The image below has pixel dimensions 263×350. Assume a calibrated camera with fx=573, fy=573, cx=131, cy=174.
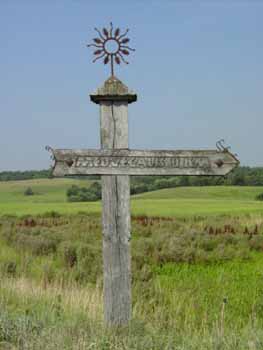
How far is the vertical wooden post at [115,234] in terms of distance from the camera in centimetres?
521

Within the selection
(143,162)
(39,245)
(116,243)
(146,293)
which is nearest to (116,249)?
(116,243)

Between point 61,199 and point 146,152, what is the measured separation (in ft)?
179

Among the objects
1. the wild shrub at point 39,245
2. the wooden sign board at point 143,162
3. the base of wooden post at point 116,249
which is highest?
the wooden sign board at point 143,162

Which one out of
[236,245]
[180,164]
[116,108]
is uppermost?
[116,108]

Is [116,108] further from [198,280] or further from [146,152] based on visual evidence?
[198,280]

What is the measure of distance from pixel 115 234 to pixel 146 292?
15.0 feet

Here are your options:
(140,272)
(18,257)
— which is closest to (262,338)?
(140,272)

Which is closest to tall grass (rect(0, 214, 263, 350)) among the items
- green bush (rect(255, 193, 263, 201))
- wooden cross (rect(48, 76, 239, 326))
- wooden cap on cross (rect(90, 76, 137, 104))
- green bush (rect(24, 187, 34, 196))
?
wooden cross (rect(48, 76, 239, 326))

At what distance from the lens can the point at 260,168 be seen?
260 ft

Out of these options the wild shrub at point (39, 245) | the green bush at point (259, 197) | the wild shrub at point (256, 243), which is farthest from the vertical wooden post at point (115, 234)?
the green bush at point (259, 197)

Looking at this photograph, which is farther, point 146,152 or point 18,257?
point 18,257

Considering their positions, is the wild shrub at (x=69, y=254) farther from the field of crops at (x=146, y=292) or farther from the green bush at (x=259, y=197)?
the green bush at (x=259, y=197)

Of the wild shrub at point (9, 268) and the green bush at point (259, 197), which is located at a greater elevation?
the green bush at point (259, 197)

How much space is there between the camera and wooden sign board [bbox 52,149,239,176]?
512 centimetres
